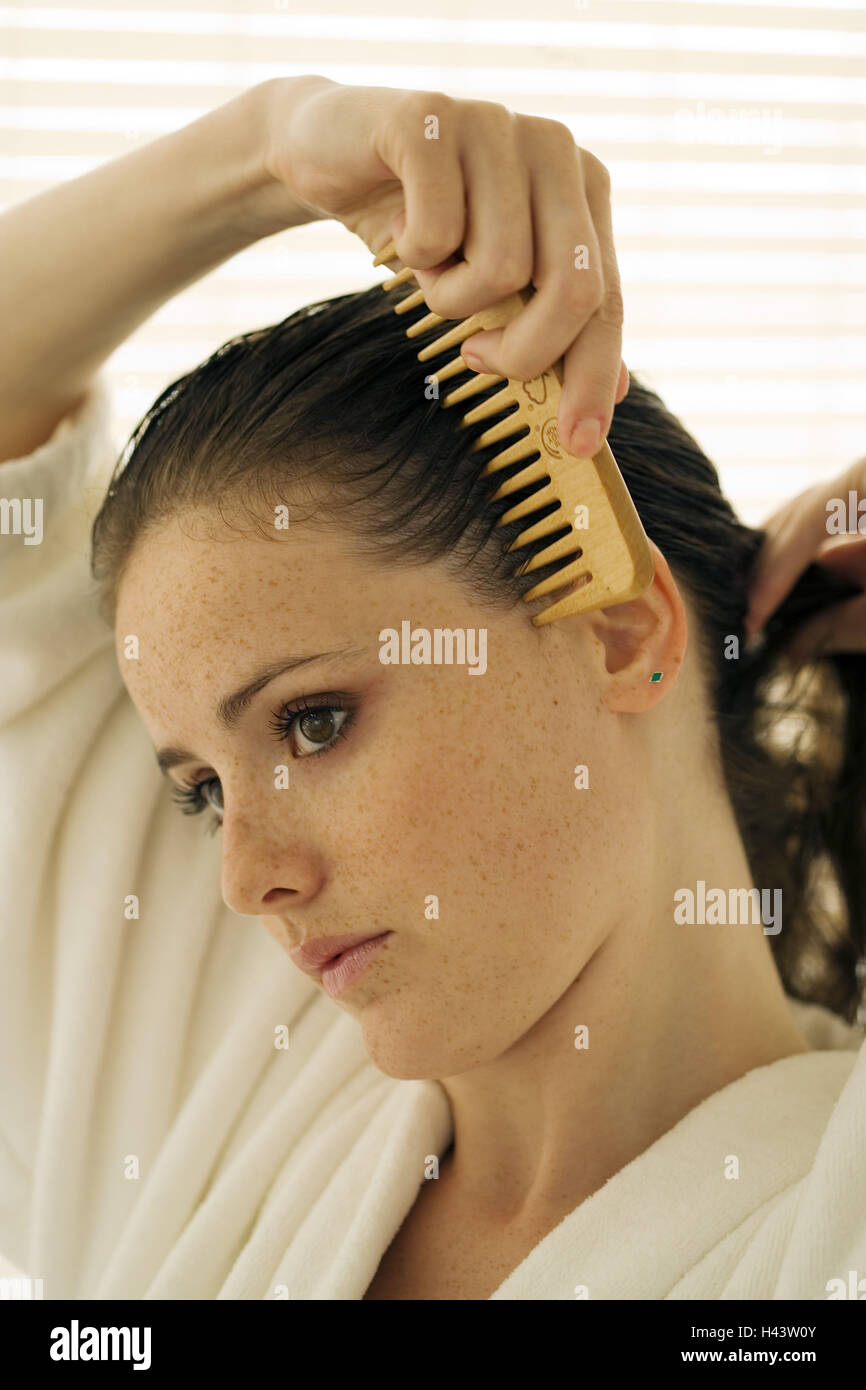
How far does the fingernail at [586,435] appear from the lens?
0.61m

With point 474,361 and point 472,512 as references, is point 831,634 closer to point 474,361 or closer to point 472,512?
point 472,512

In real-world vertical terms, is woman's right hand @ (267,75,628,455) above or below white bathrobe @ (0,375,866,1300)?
above

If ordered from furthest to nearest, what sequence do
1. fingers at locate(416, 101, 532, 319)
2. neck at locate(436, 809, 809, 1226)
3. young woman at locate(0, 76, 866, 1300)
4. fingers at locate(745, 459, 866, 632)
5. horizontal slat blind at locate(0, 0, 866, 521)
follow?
horizontal slat blind at locate(0, 0, 866, 521), fingers at locate(745, 459, 866, 632), neck at locate(436, 809, 809, 1226), young woman at locate(0, 76, 866, 1300), fingers at locate(416, 101, 532, 319)

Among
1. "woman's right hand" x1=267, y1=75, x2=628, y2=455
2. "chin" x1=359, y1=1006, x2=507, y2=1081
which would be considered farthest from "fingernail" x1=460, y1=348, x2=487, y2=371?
"chin" x1=359, y1=1006, x2=507, y2=1081

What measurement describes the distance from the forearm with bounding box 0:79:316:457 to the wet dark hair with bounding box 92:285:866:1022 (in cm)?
7

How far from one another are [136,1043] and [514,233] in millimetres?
741

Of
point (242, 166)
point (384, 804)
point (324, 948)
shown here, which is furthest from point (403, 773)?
point (242, 166)

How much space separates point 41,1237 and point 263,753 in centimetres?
51

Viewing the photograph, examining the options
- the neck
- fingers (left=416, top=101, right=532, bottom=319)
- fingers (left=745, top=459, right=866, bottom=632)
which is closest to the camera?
fingers (left=416, top=101, right=532, bottom=319)

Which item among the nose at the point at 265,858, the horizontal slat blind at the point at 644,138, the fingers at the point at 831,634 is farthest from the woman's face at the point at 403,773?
the horizontal slat blind at the point at 644,138

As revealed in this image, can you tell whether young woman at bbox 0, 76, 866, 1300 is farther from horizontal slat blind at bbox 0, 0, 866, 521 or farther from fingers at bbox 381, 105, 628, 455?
horizontal slat blind at bbox 0, 0, 866, 521

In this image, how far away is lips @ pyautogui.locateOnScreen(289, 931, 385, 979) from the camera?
30.8 inches

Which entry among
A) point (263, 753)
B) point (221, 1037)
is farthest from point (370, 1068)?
point (263, 753)

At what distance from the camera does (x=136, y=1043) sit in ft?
3.36
